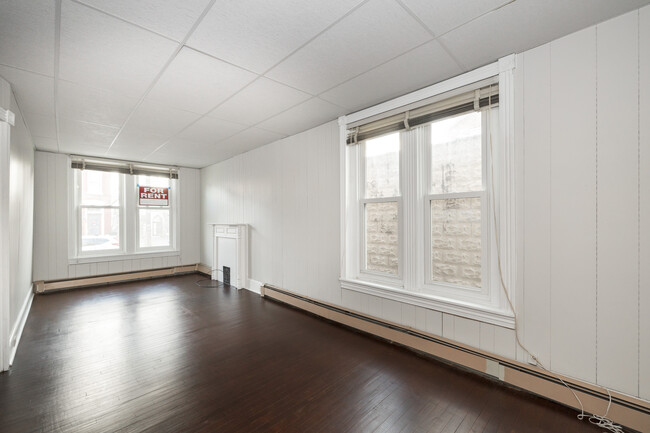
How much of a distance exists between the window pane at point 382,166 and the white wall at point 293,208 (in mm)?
443

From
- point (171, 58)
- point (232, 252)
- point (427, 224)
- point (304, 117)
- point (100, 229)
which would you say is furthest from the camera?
point (100, 229)

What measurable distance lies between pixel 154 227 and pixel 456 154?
21.1ft

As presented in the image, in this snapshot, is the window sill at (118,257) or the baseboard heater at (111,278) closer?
the baseboard heater at (111,278)

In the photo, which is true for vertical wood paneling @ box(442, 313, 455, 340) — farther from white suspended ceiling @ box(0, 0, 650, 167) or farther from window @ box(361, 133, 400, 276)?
white suspended ceiling @ box(0, 0, 650, 167)

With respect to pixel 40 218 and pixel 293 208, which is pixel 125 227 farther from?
pixel 293 208

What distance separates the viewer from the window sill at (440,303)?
220 centimetres

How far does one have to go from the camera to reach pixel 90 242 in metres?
5.61

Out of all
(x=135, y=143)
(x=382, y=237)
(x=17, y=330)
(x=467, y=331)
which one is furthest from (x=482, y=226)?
(x=135, y=143)

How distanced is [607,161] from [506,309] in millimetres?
1219

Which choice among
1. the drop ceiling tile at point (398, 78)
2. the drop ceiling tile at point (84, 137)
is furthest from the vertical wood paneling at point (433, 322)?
the drop ceiling tile at point (84, 137)

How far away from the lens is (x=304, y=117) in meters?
3.46

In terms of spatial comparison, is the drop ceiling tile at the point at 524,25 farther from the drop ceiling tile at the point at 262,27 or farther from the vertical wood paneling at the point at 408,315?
the vertical wood paneling at the point at 408,315

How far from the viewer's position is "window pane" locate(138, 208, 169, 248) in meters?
6.21

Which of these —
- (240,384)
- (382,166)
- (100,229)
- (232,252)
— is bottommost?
(240,384)
